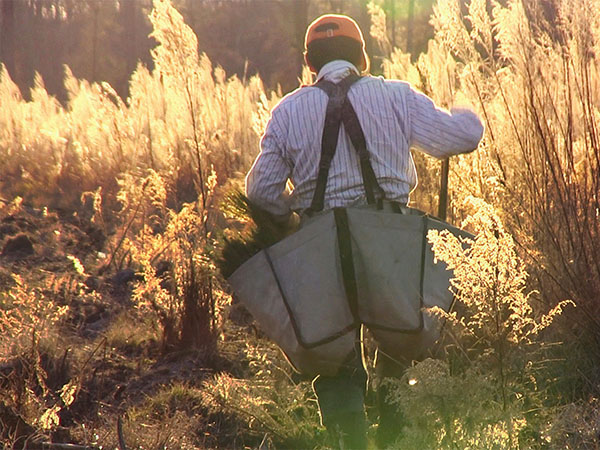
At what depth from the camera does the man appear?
3545 mm

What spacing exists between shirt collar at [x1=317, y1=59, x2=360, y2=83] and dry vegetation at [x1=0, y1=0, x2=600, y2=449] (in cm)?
44

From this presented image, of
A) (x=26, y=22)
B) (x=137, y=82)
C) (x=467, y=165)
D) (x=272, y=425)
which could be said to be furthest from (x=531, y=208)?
(x=26, y=22)

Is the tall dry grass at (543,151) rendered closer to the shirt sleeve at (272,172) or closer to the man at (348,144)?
the man at (348,144)

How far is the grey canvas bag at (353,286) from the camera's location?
3.36 m

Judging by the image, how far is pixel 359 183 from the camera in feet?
11.7

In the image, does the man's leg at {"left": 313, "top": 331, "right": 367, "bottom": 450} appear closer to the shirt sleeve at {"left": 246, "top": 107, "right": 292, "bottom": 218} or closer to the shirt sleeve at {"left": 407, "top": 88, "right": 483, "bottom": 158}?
the shirt sleeve at {"left": 246, "top": 107, "right": 292, "bottom": 218}

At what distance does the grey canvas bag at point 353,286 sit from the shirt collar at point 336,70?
0.28 m

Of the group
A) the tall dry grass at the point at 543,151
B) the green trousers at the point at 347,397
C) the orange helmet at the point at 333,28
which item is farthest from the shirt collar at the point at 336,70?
the green trousers at the point at 347,397

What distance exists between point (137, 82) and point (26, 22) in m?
27.0

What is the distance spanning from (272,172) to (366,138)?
0.38m

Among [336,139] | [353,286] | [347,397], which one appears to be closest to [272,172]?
[336,139]

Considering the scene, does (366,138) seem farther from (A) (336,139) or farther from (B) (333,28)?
(B) (333,28)

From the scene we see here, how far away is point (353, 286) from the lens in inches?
133

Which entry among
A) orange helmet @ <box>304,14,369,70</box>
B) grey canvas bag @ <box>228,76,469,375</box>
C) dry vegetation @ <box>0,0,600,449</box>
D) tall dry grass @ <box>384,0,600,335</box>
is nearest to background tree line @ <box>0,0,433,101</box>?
dry vegetation @ <box>0,0,600,449</box>
